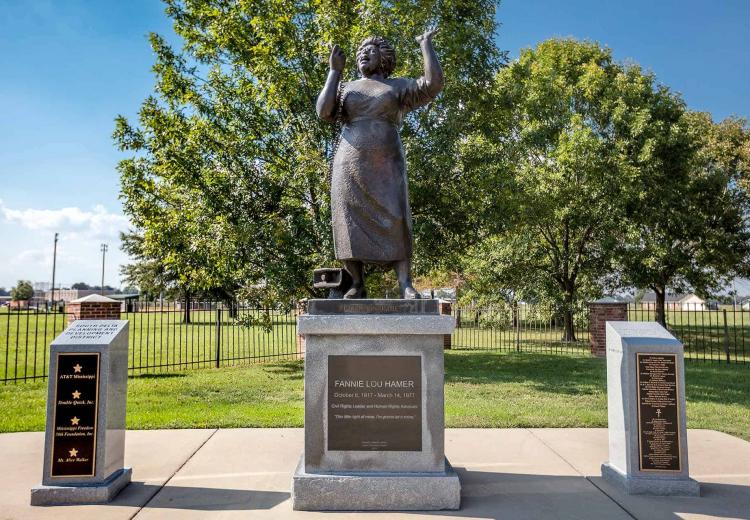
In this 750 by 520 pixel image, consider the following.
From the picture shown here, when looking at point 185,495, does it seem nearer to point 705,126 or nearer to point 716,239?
point 716,239

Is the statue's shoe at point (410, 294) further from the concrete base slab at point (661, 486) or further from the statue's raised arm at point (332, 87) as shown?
the concrete base slab at point (661, 486)

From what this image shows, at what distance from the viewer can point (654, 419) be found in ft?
14.6

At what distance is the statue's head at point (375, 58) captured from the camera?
4.73 meters

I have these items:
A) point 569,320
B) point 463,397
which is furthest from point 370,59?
point 569,320

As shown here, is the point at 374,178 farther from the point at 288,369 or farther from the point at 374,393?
the point at 288,369

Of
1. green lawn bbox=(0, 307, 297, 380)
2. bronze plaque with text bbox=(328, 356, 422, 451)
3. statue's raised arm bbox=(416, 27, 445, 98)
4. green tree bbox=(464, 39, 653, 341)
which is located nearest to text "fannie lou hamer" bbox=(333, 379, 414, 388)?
bronze plaque with text bbox=(328, 356, 422, 451)

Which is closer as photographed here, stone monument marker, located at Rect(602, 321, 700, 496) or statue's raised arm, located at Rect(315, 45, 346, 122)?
stone monument marker, located at Rect(602, 321, 700, 496)

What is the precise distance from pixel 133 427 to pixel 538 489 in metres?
4.97

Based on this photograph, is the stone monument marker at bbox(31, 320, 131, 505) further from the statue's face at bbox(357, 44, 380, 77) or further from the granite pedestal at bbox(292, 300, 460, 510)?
the statue's face at bbox(357, 44, 380, 77)

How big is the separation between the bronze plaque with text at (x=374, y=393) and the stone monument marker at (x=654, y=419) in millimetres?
1833

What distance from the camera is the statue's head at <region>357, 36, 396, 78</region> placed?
186 inches

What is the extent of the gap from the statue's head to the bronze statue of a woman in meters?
0.13

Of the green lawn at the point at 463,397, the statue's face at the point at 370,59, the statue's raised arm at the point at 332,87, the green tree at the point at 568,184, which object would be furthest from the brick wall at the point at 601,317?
the statue's raised arm at the point at 332,87

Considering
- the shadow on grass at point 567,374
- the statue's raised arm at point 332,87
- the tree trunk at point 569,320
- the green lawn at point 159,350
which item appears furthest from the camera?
the tree trunk at point 569,320
